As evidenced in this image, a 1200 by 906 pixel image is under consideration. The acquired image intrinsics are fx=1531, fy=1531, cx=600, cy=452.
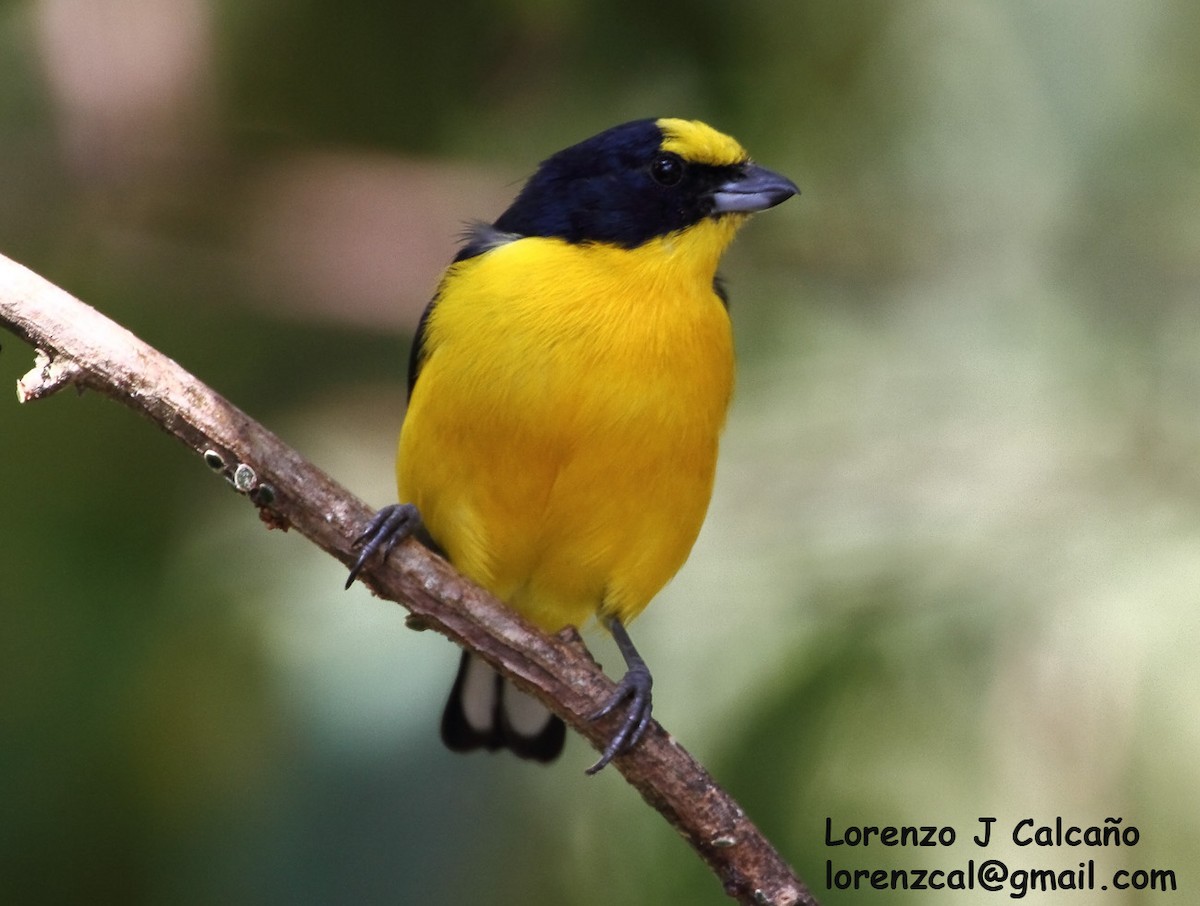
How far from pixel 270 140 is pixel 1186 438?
3154 mm

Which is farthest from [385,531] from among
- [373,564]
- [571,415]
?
[571,415]

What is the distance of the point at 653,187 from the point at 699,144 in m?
0.17

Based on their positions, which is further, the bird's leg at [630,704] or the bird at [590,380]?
the bird at [590,380]

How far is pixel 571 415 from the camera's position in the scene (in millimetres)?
3715

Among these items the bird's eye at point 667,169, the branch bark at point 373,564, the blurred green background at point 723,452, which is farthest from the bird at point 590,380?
the blurred green background at point 723,452

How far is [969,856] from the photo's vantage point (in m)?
3.85

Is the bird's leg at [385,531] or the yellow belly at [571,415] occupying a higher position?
the yellow belly at [571,415]

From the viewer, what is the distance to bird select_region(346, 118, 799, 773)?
12.3 feet

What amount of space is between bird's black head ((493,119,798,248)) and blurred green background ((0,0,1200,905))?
79cm

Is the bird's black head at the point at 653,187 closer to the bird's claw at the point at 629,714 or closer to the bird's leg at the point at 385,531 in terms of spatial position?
the bird's leg at the point at 385,531

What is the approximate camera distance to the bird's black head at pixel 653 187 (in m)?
4.00

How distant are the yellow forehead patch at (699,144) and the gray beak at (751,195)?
3.1 inches

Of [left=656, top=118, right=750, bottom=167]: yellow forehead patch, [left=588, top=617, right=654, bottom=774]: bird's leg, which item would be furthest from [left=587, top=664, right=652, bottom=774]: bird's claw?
[left=656, top=118, right=750, bottom=167]: yellow forehead patch

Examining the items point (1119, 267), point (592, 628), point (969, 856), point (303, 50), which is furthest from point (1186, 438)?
point (303, 50)
